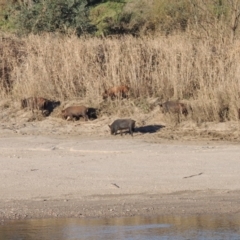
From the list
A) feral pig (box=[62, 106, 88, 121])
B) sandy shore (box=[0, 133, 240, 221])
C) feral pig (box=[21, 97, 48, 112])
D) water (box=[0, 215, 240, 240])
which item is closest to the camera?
water (box=[0, 215, 240, 240])

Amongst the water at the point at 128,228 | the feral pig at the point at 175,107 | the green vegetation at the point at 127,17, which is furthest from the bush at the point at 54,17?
the water at the point at 128,228

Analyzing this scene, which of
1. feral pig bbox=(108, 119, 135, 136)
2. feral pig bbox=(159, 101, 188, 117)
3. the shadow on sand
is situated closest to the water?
feral pig bbox=(108, 119, 135, 136)

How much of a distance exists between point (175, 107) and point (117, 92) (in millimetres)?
1361

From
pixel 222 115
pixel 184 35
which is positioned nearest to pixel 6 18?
pixel 184 35

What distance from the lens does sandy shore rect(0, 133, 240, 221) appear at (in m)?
7.28

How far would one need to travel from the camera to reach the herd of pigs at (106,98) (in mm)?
11734

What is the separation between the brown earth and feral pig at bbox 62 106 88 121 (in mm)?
202

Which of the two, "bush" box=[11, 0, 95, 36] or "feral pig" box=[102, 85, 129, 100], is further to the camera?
"bush" box=[11, 0, 95, 36]

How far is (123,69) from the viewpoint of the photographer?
14.0 meters

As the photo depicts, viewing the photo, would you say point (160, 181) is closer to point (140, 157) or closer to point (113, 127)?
point (140, 157)

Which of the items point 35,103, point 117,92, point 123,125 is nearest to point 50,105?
point 35,103

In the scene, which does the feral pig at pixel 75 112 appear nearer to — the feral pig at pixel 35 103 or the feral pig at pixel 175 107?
the feral pig at pixel 35 103

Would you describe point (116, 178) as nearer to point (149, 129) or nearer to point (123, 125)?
point (123, 125)

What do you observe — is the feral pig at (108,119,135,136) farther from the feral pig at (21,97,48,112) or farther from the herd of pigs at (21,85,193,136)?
the feral pig at (21,97,48,112)
